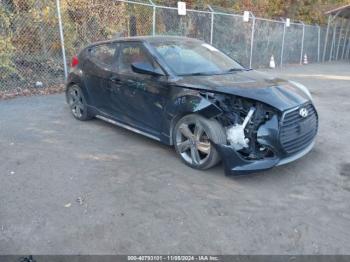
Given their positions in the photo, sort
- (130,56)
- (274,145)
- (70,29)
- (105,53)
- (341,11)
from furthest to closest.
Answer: (341,11) < (70,29) < (105,53) < (130,56) < (274,145)

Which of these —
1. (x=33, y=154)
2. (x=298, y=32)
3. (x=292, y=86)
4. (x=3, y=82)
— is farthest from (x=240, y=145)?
(x=298, y=32)

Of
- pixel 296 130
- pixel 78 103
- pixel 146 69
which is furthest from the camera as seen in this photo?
pixel 78 103

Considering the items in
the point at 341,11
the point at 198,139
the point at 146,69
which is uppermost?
the point at 341,11

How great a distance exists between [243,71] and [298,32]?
1688cm

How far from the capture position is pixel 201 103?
413cm

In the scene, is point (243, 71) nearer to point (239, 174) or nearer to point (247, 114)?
point (247, 114)

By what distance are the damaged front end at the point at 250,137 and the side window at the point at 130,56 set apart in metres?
1.40

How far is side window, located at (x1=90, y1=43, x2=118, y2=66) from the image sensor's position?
217 inches

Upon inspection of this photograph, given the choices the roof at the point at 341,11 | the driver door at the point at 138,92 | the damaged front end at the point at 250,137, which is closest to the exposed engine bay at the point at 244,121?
the damaged front end at the point at 250,137

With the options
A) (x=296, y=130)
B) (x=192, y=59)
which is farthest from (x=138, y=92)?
(x=296, y=130)

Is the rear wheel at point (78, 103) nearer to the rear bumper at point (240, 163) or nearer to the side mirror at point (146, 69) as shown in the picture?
the side mirror at point (146, 69)

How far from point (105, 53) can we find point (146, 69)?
140 cm

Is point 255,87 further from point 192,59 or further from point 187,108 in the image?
point 192,59

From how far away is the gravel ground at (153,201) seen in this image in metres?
2.99
